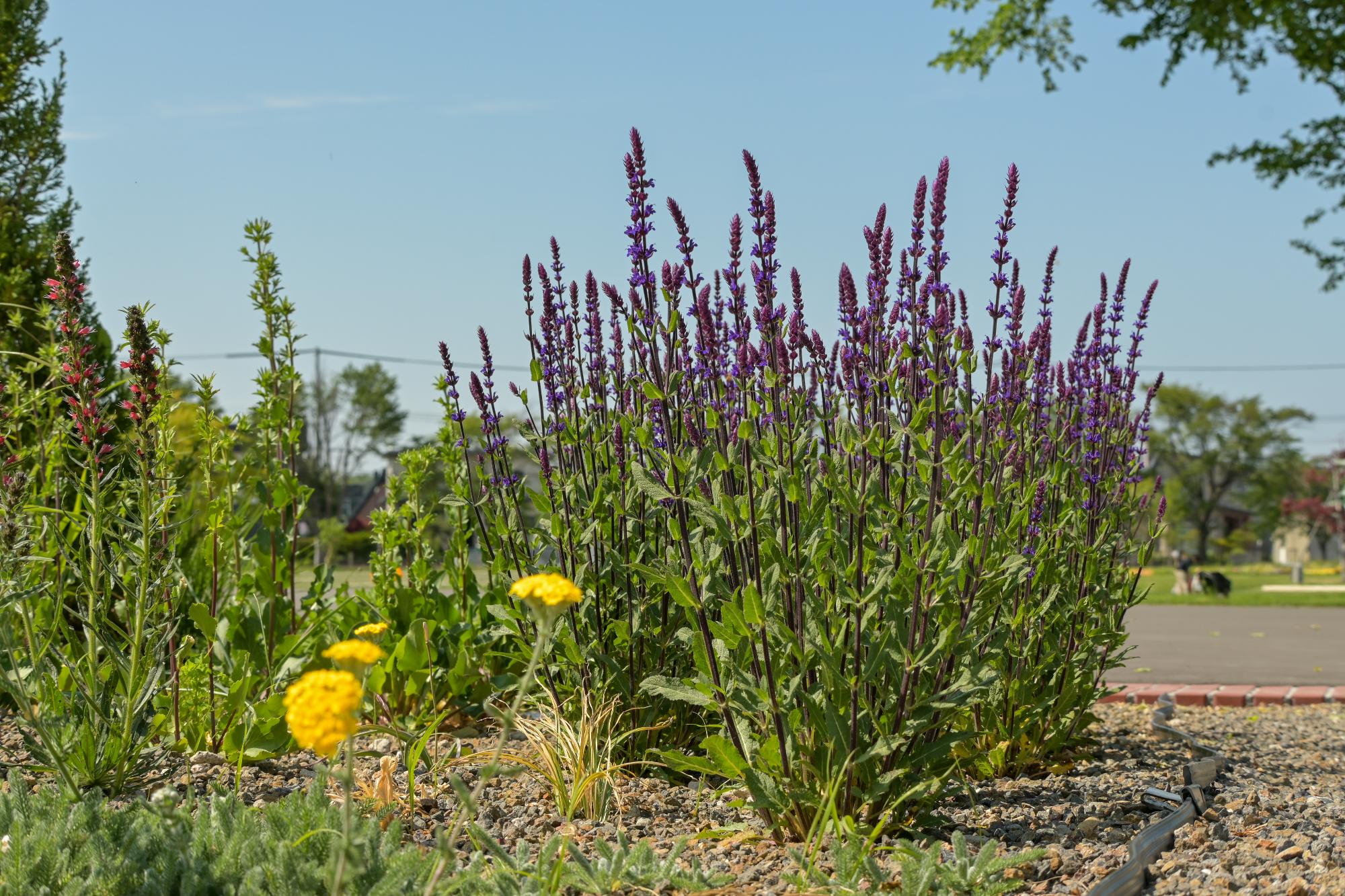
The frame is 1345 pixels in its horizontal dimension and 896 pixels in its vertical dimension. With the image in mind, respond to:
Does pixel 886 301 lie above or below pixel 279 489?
above

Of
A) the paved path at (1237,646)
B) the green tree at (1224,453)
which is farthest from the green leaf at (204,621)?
the green tree at (1224,453)

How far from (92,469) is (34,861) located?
119 centimetres

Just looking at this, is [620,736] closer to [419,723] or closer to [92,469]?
[419,723]

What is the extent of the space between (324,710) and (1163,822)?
8.28 ft

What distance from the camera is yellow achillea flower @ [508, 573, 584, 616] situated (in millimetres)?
1964

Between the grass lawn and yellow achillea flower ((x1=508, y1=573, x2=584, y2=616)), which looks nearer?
yellow achillea flower ((x1=508, y1=573, x2=584, y2=616))

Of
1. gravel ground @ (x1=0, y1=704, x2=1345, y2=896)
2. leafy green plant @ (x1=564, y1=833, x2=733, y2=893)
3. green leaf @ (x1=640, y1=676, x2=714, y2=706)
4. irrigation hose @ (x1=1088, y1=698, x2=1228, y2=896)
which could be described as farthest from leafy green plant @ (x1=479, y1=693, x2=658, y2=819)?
irrigation hose @ (x1=1088, y1=698, x2=1228, y2=896)

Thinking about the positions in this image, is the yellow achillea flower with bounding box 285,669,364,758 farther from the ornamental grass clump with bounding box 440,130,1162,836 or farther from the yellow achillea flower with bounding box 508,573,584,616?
the ornamental grass clump with bounding box 440,130,1162,836

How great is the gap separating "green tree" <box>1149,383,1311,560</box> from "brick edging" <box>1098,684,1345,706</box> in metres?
55.3

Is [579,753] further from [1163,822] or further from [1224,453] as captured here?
[1224,453]

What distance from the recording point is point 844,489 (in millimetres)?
2895

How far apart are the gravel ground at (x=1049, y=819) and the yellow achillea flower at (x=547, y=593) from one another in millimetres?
1090

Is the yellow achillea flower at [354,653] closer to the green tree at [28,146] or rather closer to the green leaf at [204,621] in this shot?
the green leaf at [204,621]

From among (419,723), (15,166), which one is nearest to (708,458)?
(419,723)
